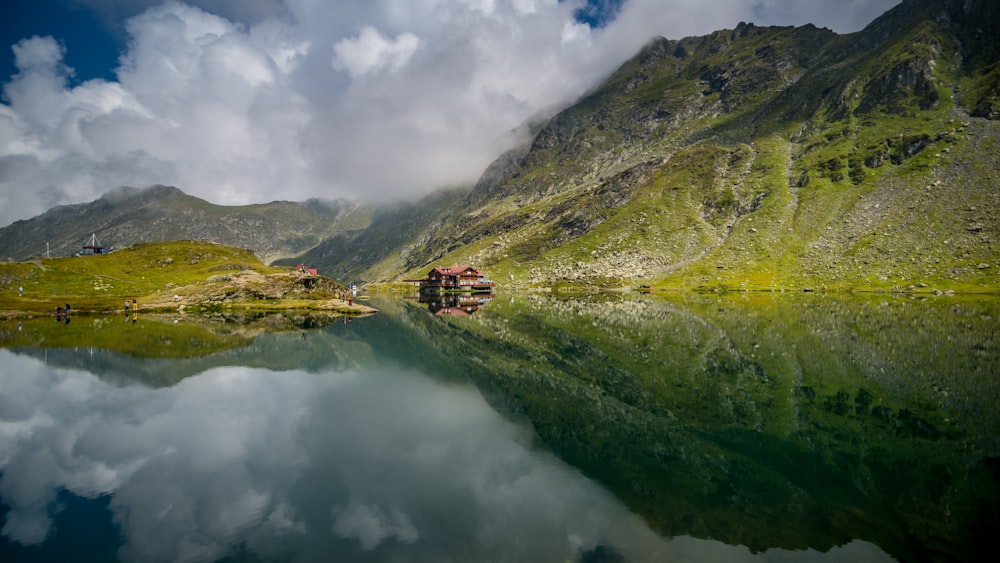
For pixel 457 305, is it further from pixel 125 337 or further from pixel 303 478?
pixel 303 478

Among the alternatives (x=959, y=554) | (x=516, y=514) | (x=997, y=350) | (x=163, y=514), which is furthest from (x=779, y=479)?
(x=997, y=350)

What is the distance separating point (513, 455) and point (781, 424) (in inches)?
602

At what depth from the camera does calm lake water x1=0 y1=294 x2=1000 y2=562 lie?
45.9 ft

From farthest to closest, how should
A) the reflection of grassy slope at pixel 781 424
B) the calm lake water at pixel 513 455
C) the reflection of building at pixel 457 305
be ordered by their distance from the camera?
the reflection of building at pixel 457 305, the reflection of grassy slope at pixel 781 424, the calm lake water at pixel 513 455

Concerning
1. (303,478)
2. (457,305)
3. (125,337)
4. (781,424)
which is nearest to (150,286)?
(125,337)

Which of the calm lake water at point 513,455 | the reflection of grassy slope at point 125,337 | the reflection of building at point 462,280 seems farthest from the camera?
the reflection of building at point 462,280

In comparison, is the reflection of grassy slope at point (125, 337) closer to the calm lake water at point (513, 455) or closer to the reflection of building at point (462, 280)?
the calm lake water at point (513, 455)

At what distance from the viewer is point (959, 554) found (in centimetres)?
1239

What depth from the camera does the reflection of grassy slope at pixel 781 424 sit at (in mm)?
15023

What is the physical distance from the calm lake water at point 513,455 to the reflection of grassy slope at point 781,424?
0.13m

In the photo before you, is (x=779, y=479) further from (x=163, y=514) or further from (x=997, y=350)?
(x=997, y=350)

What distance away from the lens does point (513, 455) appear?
835 inches

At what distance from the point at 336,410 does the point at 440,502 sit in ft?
48.0

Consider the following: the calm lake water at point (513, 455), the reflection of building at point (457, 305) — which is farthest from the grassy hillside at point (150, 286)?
the calm lake water at point (513, 455)
